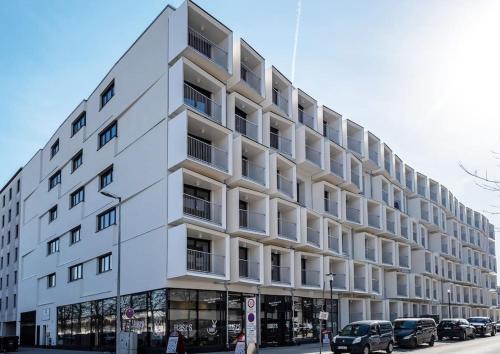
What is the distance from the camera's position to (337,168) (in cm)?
4300

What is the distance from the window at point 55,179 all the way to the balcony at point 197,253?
20344 mm

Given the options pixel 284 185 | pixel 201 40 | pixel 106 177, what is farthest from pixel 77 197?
pixel 201 40

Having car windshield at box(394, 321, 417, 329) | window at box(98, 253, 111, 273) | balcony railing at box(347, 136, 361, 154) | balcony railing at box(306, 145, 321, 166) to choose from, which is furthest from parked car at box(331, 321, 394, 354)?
balcony railing at box(347, 136, 361, 154)

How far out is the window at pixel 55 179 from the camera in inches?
1815

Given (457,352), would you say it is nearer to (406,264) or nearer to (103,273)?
(103,273)

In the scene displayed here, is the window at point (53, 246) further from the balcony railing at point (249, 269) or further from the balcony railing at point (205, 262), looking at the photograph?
the balcony railing at point (205, 262)

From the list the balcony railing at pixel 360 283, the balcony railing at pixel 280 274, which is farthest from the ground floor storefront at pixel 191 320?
the balcony railing at pixel 360 283

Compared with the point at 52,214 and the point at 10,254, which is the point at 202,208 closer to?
the point at 52,214

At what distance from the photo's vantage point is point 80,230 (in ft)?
130

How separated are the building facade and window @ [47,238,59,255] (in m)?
14.5

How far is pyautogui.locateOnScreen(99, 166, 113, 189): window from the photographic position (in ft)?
118

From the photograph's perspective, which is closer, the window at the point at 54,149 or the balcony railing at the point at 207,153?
the balcony railing at the point at 207,153

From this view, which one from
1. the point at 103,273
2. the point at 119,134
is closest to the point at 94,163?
the point at 119,134

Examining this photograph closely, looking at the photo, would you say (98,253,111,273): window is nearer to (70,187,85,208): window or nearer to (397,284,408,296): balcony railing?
(70,187,85,208): window
